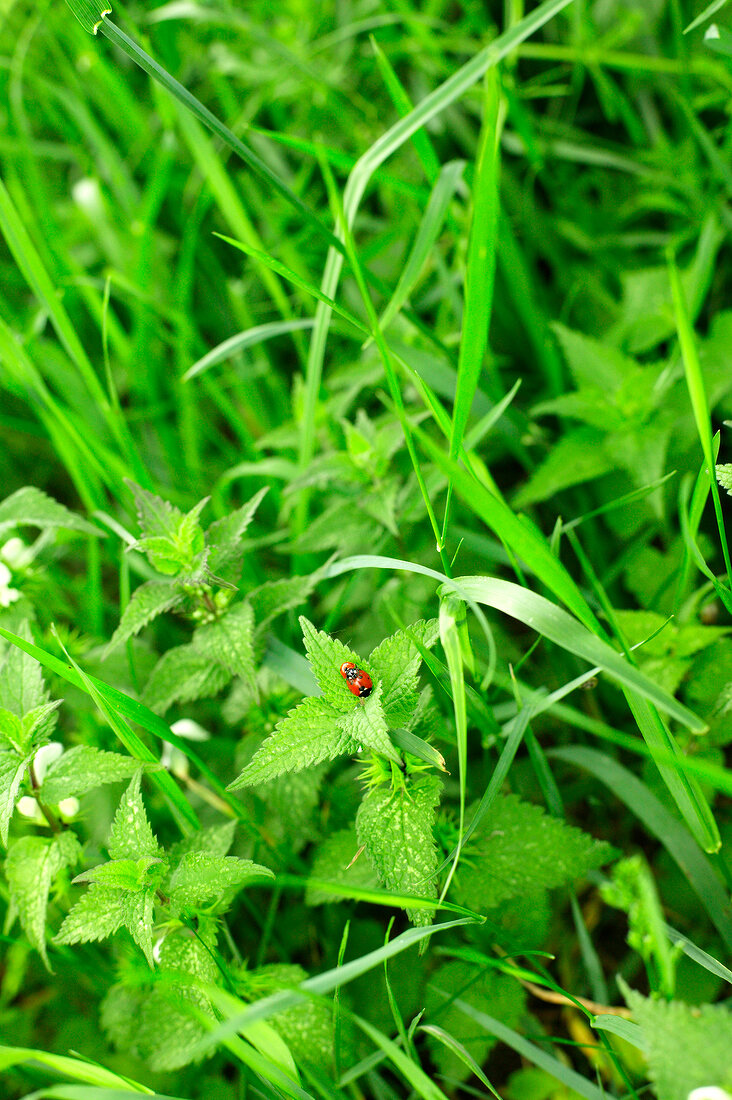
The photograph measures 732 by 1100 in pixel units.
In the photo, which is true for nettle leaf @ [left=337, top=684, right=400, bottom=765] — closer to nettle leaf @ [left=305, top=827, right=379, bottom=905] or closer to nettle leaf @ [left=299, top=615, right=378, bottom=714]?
nettle leaf @ [left=299, top=615, right=378, bottom=714]

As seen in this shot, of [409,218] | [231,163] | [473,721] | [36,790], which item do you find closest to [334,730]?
[473,721]

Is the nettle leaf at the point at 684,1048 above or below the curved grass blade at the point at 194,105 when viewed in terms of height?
below

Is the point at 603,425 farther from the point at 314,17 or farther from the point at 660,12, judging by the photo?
the point at 314,17

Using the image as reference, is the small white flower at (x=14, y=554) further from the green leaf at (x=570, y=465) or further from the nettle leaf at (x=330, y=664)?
the green leaf at (x=570, y=465)

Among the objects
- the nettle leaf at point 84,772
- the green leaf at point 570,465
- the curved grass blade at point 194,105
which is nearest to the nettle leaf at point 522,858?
the nettle leaf at point 84,772

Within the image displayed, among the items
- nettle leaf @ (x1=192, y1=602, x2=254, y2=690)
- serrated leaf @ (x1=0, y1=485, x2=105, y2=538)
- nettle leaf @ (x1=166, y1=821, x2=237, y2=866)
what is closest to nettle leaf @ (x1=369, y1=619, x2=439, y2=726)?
nettle leaf @ (x1=192, y1=602, x2=254, y2=690)

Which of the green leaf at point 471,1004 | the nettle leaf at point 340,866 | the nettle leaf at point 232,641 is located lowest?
the green leaf at point 471,1004

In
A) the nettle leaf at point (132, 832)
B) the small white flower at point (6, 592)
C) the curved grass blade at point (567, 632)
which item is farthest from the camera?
→ the small white flower at point (6, 592)

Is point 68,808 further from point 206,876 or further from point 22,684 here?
point 206,876
